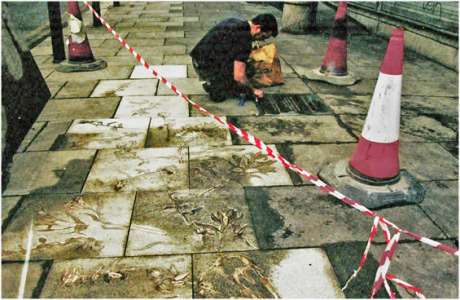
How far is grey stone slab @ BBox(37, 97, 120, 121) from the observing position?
4.20m

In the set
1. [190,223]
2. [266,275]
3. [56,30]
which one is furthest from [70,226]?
[56,30]

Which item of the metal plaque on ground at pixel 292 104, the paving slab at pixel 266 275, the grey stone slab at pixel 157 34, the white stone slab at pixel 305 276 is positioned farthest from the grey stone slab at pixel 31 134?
the grey stone slab at pixel 157 34

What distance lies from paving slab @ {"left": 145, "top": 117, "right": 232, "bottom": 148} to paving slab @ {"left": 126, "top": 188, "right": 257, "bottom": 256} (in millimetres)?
841

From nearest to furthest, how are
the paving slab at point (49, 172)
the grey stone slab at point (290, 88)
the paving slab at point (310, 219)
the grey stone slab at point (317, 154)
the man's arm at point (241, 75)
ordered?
the paving slab at point (310, 219) → the paving slab at point (49, 172) → the grey stone slab at point (317, 154) → the man's arm at point (241, 75) → the grey stone slab at point (290, 88)

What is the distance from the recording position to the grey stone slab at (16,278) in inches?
80.7

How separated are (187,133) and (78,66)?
2781 millimetres

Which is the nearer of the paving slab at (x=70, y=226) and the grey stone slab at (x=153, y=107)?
the paving slab at (x=70, y=226)

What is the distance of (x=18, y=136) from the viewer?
3.43m

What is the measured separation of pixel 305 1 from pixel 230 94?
4.53 meters

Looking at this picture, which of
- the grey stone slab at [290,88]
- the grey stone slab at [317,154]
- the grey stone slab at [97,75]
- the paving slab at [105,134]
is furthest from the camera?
the grey stone slab at [97,75]

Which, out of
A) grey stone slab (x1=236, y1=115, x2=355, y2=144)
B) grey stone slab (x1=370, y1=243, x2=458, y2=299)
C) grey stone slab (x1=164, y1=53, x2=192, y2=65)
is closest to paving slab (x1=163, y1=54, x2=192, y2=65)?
grey stone slab (x1=164, y1=53, x2=192, y2=65)

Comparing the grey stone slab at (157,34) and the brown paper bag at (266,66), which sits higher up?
the brown paper bag at (266,66)

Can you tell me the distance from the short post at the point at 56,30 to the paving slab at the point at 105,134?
239cm

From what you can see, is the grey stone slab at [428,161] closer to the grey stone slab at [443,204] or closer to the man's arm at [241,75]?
the grey stone slab at [443,204]
